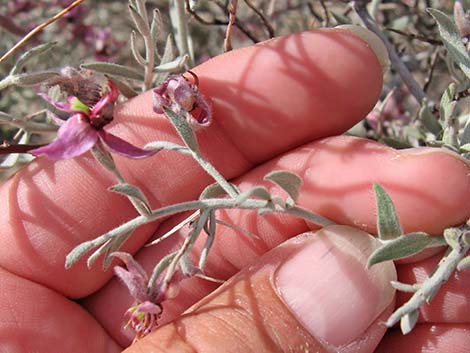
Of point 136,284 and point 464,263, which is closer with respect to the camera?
point 464,263

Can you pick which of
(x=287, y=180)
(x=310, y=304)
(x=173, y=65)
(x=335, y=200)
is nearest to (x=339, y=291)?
(x=310, y=304)

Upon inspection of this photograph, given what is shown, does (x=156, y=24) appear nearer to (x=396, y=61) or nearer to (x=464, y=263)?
(x=396, y=61)

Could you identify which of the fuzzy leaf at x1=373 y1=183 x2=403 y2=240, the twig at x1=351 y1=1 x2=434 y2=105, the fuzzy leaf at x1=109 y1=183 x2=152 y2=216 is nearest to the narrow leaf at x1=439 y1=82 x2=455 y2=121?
the twig at x1=351 y1=1 x2=434 y2=105

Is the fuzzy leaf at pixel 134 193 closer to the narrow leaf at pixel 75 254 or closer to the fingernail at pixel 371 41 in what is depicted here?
the narrow leaf at pixel 75 254

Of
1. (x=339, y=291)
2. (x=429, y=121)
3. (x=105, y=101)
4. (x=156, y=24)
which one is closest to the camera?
(x=105, y=101)

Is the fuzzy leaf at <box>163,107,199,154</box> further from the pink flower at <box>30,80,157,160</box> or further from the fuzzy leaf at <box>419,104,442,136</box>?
the fuzzy leaf at <box>419,104,442,136</box>
